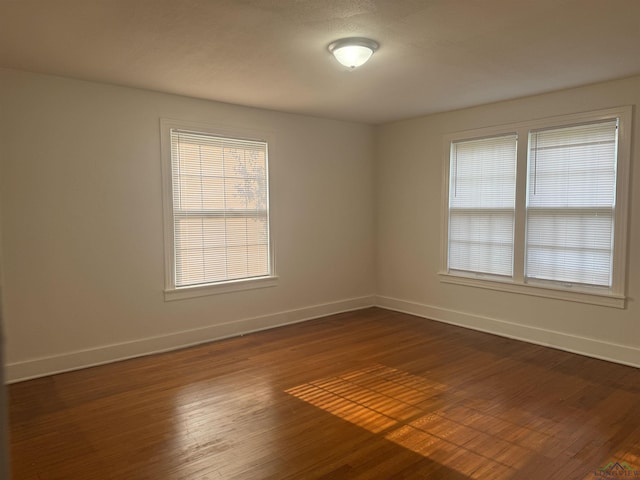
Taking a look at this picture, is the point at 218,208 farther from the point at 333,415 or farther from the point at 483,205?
the point at 483,205

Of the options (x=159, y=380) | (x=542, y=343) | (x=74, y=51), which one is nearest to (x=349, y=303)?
(x=542, y=343)

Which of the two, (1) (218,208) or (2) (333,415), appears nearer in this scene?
(2) (333,415)

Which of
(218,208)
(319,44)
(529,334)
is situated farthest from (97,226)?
(529,334)

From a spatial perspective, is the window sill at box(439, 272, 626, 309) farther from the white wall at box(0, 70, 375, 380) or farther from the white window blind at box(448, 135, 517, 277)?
the white wall at box(0, 70, 375, 380)

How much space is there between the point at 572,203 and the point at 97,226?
444 centimetres

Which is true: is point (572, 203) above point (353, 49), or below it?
below

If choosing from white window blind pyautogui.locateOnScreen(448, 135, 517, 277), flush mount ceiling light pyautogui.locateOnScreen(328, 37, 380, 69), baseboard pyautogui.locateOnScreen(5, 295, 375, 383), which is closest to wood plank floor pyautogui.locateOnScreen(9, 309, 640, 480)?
baseboard pyautogui.locateOnScreen(5, 295, 375, 383)

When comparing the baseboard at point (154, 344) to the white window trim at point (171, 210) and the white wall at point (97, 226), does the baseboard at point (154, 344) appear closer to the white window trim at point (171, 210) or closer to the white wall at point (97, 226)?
the white wall at point (97, 226)

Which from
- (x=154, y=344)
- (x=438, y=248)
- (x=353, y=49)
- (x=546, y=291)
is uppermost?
(x=353, y=49)

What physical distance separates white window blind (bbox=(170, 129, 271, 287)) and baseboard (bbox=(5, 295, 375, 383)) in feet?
1.71

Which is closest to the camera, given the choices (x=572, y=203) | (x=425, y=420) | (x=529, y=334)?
(x=425, y=420)

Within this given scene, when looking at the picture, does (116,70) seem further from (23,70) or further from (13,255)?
(13,255)

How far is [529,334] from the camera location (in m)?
4.58

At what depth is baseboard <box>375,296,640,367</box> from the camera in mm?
A: 3977
